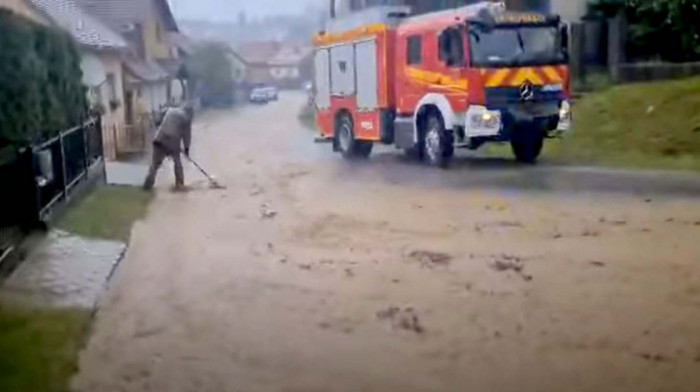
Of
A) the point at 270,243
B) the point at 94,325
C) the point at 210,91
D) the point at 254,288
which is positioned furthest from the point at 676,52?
the point at 210,91

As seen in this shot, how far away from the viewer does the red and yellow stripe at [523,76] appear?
627 inches

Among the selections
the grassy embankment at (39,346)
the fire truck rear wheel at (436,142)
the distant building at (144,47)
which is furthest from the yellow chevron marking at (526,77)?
the distant building at (144,47)

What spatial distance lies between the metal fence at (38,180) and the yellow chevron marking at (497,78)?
678 cm

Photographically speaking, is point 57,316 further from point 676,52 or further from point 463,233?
point 676,52

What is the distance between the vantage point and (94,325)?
6.89 metres

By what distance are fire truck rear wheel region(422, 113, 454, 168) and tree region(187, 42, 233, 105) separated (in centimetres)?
2833

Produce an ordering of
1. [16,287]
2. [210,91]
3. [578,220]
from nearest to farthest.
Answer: [16,287]
[578,220]
[210,91]

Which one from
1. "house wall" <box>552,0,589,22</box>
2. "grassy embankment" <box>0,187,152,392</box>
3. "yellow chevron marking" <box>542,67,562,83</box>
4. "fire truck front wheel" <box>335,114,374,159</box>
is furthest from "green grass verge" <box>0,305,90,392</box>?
"house wall" <box>552,0,589,22</box>

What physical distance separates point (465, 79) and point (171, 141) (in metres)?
4.94

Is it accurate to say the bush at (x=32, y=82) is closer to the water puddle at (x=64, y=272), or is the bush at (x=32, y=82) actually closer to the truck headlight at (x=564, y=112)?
the water puddle at (x=64, y=272)

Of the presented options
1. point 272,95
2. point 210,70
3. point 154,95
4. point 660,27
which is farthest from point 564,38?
point 272,95

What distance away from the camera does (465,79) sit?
16.0 metres

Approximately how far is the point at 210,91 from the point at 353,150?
2663cm

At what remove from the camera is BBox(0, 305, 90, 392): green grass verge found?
5422 millimetres
